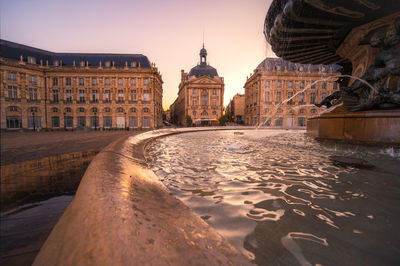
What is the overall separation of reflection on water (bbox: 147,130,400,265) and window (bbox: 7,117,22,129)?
4968 centimetres

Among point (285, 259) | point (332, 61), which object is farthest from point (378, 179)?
point (332, 61)

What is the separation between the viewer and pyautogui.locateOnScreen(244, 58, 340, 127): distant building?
44.5m

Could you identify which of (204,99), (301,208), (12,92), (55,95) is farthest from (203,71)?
(301,208)

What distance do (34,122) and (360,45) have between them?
169ft

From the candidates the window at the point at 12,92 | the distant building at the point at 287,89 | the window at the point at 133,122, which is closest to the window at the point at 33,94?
the window at the point at 12,92

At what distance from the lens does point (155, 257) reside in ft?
2.07

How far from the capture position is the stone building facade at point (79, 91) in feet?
124

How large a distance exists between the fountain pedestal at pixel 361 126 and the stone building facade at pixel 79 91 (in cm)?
3987

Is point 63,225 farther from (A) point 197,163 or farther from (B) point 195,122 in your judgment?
(B) point 195,122

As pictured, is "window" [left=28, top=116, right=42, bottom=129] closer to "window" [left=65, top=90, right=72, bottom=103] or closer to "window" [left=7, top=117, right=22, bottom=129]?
"window" [left=7, top=117, right=22, bottom=129]

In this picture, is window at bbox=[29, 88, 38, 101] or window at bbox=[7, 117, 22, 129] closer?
window at bbox=[7, 117, 22, 129]

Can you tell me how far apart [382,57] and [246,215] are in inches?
276

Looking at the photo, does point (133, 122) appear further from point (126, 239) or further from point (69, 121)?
point (126, 239)

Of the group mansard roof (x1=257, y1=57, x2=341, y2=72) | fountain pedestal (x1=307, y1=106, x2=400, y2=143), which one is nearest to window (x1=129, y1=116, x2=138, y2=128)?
mansard roof (x1=257, y1=57, x2=341, y2=72)
